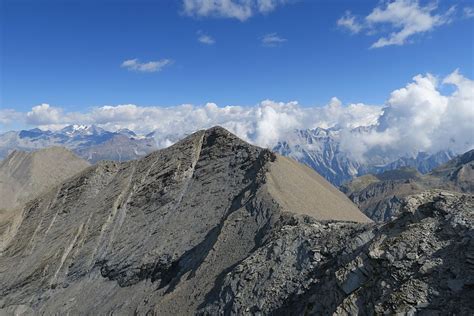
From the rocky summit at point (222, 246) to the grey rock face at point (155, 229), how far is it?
6.7 inches

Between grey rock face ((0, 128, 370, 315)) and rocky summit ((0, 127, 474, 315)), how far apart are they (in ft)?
0.56

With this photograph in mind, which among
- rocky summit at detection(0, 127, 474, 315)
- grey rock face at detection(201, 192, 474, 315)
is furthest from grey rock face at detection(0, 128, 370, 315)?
grey rock face at detection(201, 192, 474, 315)

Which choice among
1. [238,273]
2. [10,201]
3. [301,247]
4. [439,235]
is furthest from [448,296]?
[10,201]

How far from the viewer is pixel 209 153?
197ft

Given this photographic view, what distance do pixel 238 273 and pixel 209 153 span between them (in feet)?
100

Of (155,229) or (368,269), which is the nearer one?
(368,269)

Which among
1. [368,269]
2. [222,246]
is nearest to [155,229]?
[222,246]

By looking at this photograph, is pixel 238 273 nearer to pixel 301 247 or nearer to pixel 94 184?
pixel 301 247

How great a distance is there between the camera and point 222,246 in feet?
127

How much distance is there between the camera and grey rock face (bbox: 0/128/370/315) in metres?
39.2

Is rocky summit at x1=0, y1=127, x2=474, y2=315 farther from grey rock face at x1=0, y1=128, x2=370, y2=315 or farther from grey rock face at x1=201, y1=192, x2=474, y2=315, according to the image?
grey rock face at x1=0, y1=128, x2=370, y2=315

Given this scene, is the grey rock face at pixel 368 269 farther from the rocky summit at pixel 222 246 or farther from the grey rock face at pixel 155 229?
the grey rock face at pixel 155 229

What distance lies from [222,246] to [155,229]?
15.7m

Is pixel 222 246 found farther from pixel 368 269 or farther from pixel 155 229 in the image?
pixel 368 269
